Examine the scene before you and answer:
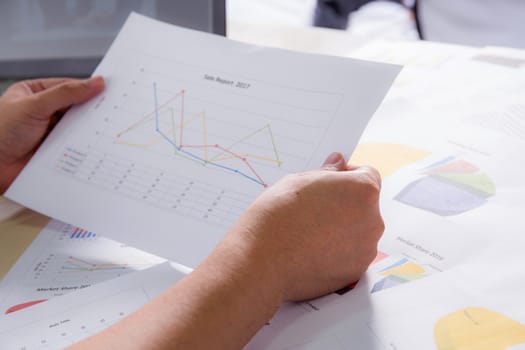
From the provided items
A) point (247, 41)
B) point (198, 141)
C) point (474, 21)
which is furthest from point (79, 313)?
point (474, 21)

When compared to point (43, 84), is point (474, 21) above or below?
below

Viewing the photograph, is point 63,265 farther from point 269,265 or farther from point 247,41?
point 247,41

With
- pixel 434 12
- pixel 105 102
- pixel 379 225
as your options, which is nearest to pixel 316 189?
pixel 379 225

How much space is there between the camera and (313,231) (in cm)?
42

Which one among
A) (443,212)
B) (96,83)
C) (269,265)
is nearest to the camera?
(269,265)

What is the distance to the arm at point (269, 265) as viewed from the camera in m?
0.36

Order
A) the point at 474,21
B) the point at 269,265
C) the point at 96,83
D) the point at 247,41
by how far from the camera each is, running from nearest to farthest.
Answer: the point at 269,265 < the point at 96,83 < the point at 247,41 < the point at 474,21

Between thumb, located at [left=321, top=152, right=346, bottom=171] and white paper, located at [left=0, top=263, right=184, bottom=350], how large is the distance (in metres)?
0.17

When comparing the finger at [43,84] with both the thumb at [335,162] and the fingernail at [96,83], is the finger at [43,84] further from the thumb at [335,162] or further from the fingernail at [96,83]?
the thumb at [335,162]

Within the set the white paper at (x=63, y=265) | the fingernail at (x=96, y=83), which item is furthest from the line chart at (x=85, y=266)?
the fingernail at (x=96, y=83)

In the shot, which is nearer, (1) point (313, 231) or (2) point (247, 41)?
(1) point (313, 231)

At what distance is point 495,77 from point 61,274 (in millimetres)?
629

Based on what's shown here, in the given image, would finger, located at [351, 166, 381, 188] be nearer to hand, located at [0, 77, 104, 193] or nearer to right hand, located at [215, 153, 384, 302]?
right hand, located at [215, 153, 384, 302]

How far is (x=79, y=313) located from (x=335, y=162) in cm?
25
